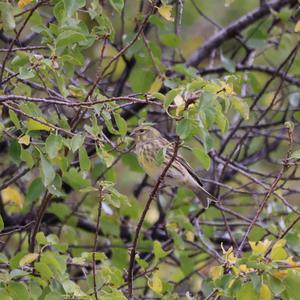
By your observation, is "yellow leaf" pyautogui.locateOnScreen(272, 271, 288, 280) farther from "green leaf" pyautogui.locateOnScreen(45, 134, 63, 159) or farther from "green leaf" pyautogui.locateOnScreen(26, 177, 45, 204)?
"green leaf" pyautogui.locateOnScreen(26, 177, 45, 204)

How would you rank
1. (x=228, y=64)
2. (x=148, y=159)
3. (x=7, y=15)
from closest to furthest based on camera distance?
(x=7, y=15), (x=148, y=159), (x=228, y=64)

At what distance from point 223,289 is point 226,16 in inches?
212

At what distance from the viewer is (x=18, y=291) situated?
3359 millimetres

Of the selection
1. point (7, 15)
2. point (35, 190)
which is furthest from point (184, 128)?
point (35, 190)

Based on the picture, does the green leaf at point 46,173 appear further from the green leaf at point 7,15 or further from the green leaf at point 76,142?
the green leaf at point 7,15

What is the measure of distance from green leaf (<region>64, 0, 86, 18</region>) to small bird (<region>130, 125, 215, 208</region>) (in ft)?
5.49

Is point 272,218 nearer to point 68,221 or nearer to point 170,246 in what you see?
point 170,246

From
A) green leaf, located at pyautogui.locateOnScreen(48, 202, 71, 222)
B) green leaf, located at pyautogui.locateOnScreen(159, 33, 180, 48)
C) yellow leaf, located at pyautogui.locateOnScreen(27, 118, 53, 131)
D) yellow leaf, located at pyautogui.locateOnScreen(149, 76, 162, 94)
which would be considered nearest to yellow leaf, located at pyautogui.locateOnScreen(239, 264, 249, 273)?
yellow leaf, located at pyautogui.locateOnScreen(27, 118, 53, 131)

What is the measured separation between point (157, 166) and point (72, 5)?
183cm

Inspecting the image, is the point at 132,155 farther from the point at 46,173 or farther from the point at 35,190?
the point at 46,173

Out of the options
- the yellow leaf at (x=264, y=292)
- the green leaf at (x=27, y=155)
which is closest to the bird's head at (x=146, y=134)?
the green leaf at (x=27, y=155)

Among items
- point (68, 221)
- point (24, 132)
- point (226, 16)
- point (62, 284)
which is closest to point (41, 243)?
point (62, 284)

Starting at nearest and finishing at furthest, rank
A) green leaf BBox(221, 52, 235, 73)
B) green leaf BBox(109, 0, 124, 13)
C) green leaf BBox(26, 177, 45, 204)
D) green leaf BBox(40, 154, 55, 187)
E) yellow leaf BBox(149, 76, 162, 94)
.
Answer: green leaf BBox(40, 154, 55, 187) < green leaf BBox(109, 0, 124, 13) < green leaf BBox(26, 177, 45, 204) < yellow leaf BBox(149, 76, 162, 94) < green leaf BBox(221, 52, 235, 73)

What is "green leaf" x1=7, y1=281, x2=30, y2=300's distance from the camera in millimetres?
3346
